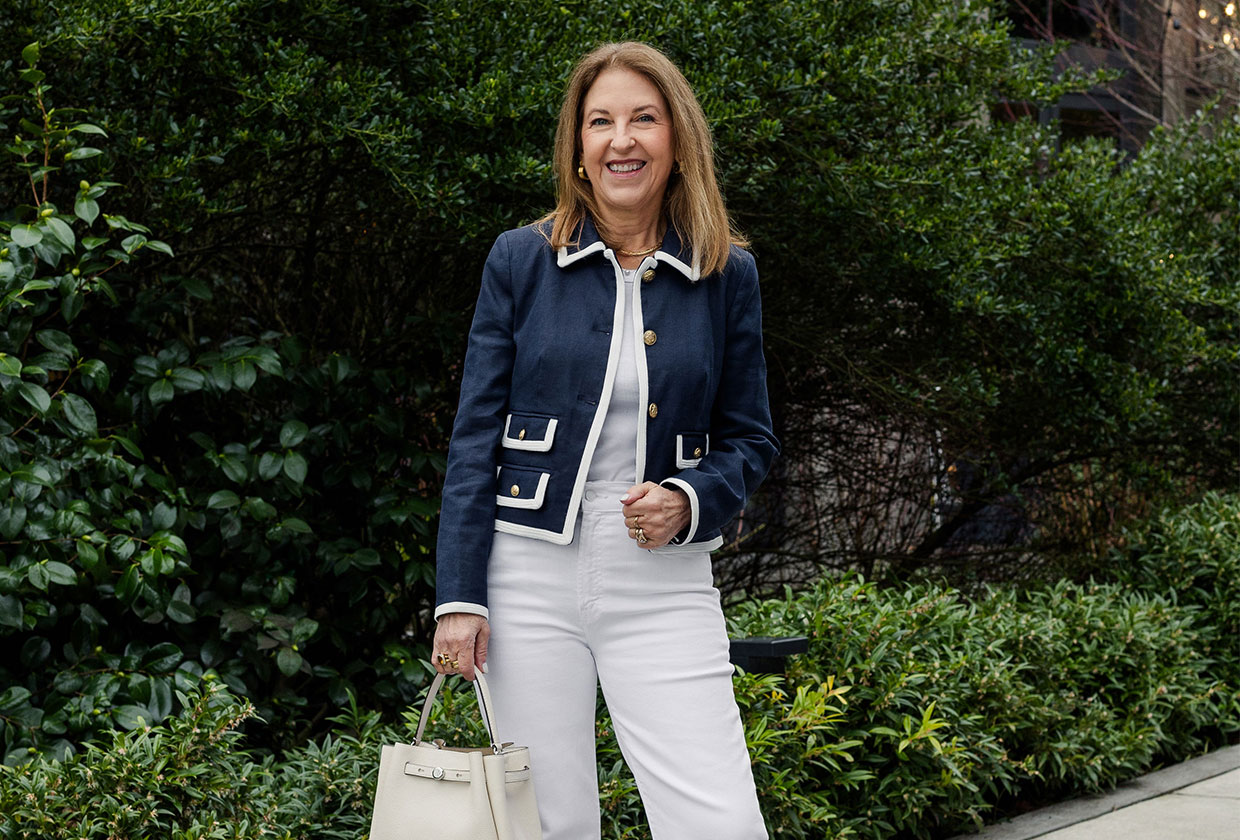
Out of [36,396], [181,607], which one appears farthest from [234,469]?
[36,396]

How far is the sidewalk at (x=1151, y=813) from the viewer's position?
161 inches

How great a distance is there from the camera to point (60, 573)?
342 cm

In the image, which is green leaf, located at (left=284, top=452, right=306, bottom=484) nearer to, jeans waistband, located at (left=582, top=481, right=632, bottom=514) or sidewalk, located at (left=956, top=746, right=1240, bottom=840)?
jeans waistband, located at (left=582, top=481, right=632, bottom=514)

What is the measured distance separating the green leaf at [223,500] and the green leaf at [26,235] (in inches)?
34.7

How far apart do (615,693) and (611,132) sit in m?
1.03

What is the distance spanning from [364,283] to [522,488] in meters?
2.65

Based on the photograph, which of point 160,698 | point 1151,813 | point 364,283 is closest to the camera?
point 160,698

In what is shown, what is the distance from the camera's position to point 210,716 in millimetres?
3252

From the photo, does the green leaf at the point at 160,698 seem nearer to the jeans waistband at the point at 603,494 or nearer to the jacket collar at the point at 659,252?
the jeans waistband at the point at 603,494

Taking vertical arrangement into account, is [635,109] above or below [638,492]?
above

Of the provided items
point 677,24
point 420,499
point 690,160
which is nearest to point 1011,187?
point 677,24

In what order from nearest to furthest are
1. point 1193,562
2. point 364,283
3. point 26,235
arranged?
point 26,235
point 364,283
point 1193,562

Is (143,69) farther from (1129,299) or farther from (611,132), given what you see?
(1129,299)

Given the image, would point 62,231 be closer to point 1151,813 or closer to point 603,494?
point 603,494
